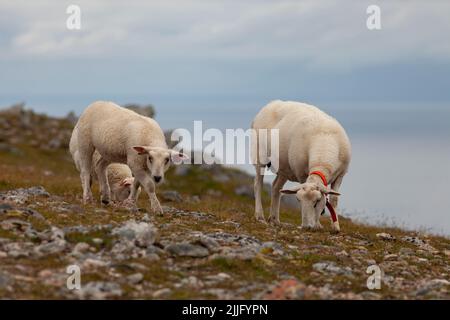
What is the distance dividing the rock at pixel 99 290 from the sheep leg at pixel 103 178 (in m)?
10.3

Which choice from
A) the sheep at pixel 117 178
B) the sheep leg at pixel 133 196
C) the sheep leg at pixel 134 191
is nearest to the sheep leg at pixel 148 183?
the sheep leg at pixel 133 196

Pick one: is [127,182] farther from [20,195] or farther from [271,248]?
[271,248]

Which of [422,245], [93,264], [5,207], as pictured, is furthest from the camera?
[422,245]

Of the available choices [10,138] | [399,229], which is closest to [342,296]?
[399,229]

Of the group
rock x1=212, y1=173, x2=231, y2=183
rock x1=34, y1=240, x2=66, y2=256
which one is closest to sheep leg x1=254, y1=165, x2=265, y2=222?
rock x1=34, y1=240, x2=66, y2=256

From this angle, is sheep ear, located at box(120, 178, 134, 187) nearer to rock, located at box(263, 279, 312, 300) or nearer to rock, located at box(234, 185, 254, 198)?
rock, located at box(263, 279, 312, 300)

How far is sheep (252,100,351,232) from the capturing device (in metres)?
17.7

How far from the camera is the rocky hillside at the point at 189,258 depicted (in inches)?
440

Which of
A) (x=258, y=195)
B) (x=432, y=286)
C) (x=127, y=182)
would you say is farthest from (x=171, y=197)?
(x=432, y=286)

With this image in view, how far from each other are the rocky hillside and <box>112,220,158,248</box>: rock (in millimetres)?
19

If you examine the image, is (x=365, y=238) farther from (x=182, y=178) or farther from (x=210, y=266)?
(x=182, y=178)

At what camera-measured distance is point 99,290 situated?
1080cm

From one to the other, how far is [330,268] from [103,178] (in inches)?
399
